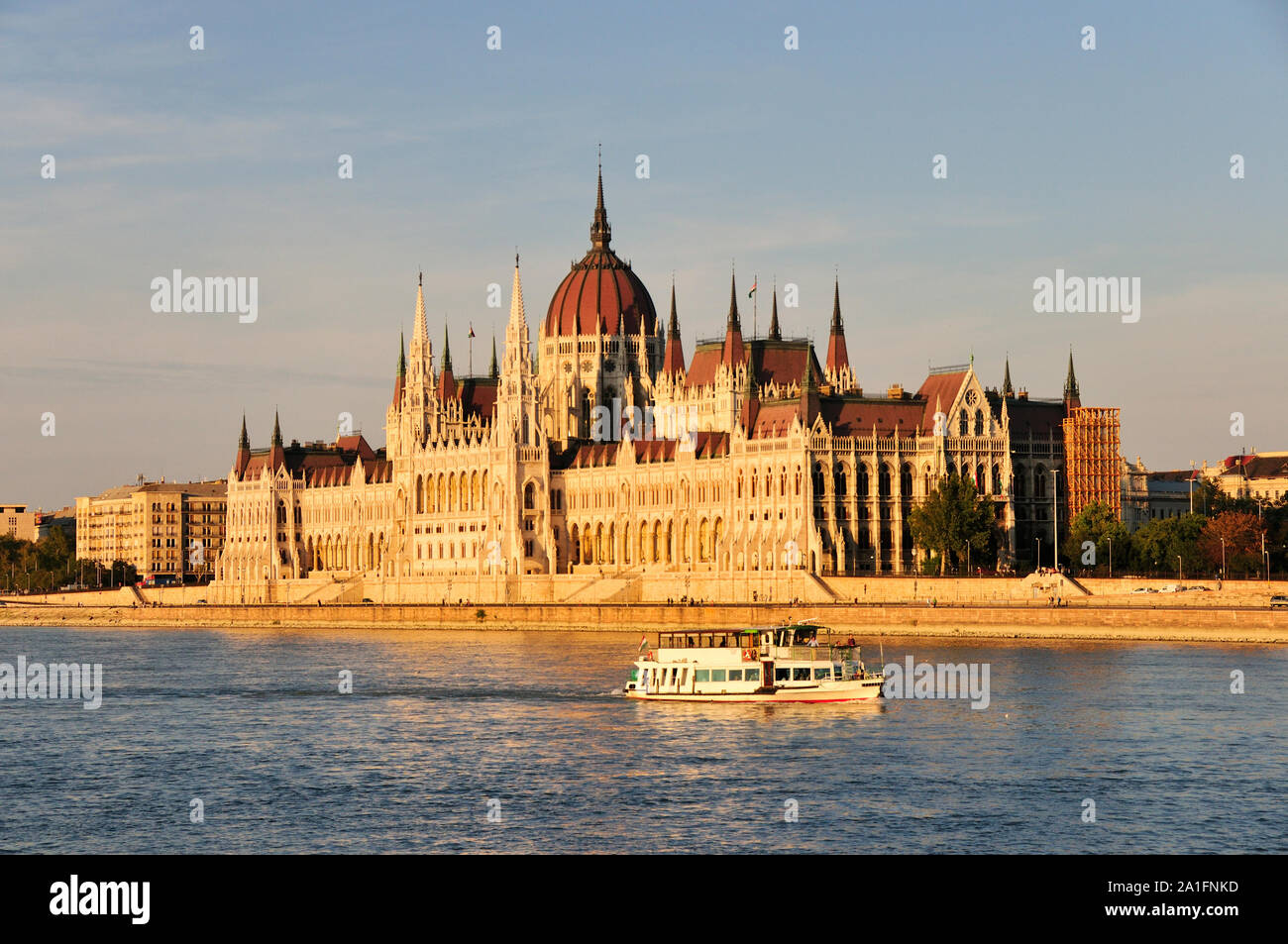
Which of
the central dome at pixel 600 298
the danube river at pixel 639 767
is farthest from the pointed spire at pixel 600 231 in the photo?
the danube river at pixel 639 767

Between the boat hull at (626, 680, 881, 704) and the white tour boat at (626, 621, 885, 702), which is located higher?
the white tour boat at (626, 621, 885, 702)

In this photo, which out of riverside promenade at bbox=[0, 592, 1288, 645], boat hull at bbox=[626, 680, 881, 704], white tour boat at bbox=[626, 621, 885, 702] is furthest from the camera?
riverside promenade at bbox=[0, 592, 1288, 645]

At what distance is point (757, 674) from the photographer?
69.7 meters

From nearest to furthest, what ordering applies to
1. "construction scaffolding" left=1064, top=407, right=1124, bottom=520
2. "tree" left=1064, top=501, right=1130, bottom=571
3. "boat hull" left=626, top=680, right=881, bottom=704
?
1. "boat hull" left=626, top=680, right=881, bottom=704
2. "tree" left=1064, top=501, right=1130, bottom=571
3. "construction scaffolding" left=1064, top=407, right=1124, bottom=520

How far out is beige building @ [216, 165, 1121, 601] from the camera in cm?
13425

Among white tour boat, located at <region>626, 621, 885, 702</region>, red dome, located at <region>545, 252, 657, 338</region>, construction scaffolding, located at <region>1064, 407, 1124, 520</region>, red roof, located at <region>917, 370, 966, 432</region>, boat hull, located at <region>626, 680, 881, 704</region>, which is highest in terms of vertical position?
red dome, located at <region>545, 252, 657, 338</region>

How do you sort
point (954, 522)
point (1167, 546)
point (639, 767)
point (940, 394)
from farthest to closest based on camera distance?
1. point (940, 394)
2. point (954, 522)
3. point (1167, 546)
4. point (639, 767)

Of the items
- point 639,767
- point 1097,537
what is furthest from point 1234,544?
point 639,767

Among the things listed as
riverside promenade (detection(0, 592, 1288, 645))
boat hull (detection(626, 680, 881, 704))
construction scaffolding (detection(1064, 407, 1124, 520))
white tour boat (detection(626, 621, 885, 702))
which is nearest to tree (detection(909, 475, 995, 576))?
riverside promenade (detection(0, 592, 1288, 645))

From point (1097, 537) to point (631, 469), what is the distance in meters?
42.5

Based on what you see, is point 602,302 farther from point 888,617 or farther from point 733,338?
point 888,617

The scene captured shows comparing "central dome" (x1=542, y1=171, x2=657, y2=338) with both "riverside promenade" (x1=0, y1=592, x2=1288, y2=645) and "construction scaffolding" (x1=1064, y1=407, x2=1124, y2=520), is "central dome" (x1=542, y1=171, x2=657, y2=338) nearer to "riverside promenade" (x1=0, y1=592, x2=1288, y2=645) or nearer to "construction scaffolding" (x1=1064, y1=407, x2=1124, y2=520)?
"riverside promenade" (x1=0, y1=592, x2=1288, y2=645)

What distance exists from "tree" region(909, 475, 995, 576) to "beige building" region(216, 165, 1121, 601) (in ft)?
7.52
